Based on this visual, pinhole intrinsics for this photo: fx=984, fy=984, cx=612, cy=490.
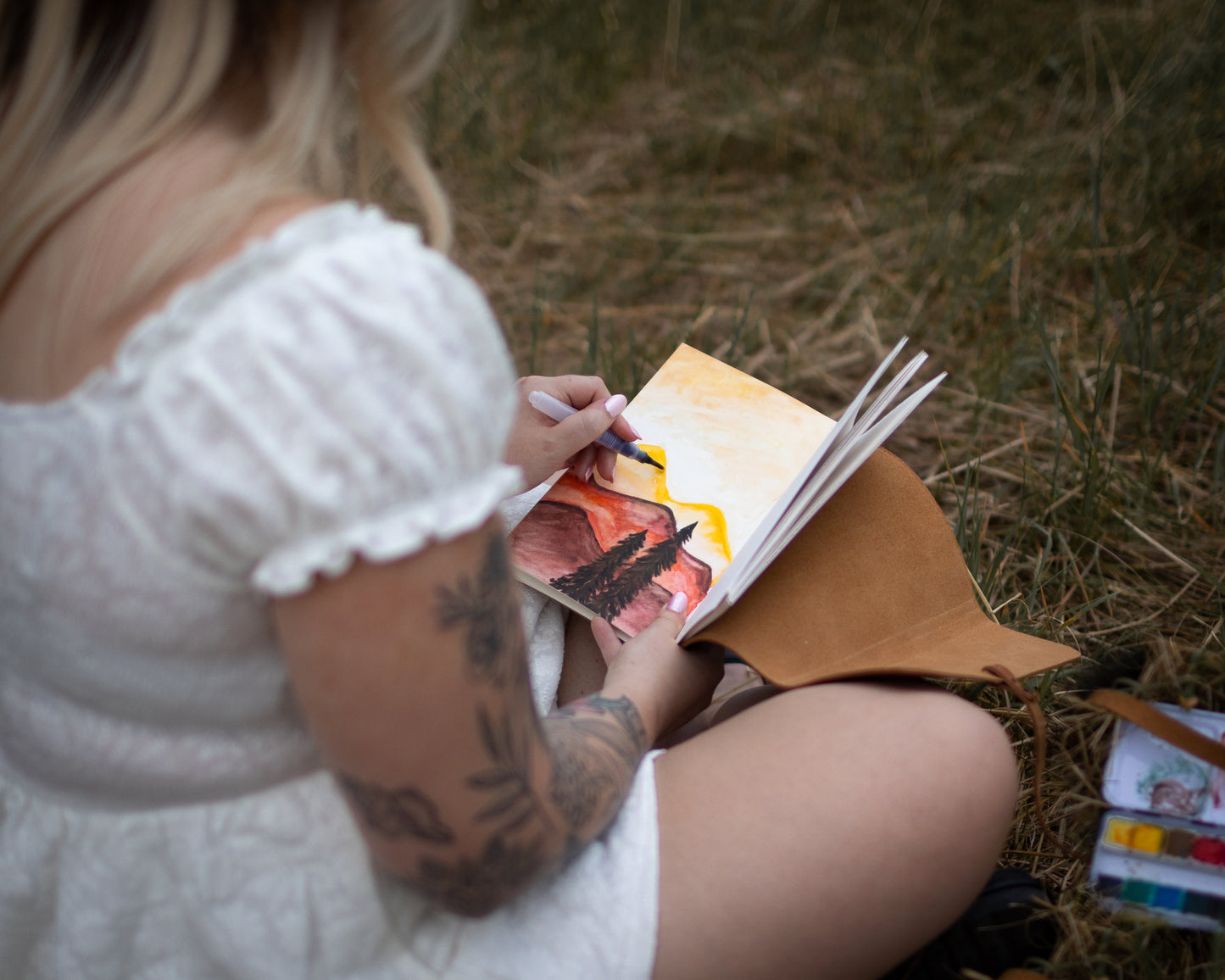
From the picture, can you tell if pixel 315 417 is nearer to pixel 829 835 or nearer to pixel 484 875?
pixel 484 875

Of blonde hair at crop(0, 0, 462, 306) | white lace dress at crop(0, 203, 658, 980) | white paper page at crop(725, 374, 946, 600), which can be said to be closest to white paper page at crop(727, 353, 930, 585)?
white paper page at crop(725, 374, 946, 600)

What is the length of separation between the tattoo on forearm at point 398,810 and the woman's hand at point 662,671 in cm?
29

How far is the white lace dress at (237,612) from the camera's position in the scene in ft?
1.77

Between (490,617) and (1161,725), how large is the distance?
0.61 m

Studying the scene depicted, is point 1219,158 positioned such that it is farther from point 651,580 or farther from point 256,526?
point 256,526

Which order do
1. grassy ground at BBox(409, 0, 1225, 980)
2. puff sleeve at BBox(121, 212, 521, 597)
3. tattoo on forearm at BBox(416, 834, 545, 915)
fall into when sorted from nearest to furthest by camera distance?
puff sleeve at BBox(121, 212, 521, 597) → tattoo on forearm at BBox(416, 834, 545, 915) → grassy ground at BBox(409, 0, 1225, 980)

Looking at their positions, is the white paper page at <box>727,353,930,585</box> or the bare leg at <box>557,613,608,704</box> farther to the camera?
the bare leg at <box>557,613,608,704</box>

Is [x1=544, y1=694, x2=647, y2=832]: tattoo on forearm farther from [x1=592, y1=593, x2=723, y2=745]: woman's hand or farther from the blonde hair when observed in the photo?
the blonde hair

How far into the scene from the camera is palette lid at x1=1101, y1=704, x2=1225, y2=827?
847 millimetres

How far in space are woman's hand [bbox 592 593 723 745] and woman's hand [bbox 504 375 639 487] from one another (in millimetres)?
203

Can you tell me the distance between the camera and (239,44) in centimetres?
64

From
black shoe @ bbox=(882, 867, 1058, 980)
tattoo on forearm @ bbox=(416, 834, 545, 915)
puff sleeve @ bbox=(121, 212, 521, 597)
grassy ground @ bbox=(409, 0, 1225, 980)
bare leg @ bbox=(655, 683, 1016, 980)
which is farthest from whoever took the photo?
grassy ground @ bbox=(409, 0, 1225, 980)

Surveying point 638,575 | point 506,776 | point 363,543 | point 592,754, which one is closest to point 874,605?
point 638,575

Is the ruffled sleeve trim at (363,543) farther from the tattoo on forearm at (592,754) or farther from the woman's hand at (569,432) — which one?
the woman's hand at (569,432)
